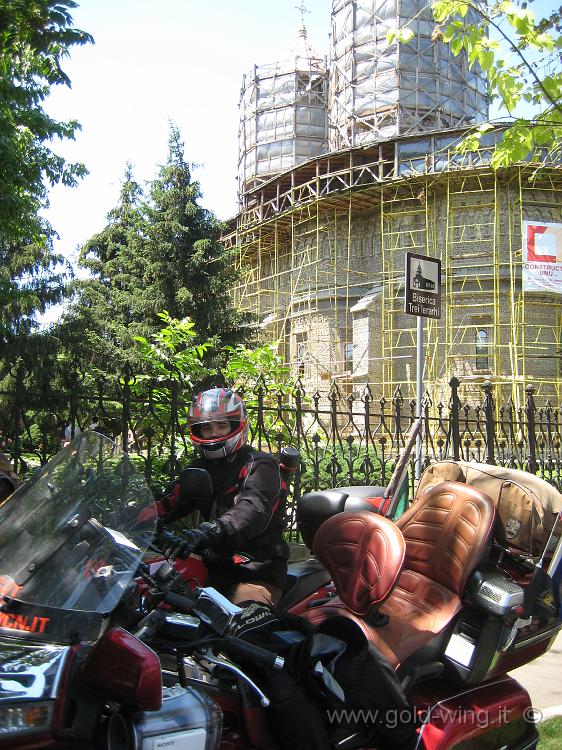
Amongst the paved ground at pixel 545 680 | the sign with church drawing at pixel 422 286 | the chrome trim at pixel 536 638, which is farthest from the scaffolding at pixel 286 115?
the chrome trim at pixel 536 638

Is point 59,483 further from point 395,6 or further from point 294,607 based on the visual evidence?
point 395,6

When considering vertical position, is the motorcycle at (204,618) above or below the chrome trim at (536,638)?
above

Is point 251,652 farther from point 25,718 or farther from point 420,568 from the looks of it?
point 420,568

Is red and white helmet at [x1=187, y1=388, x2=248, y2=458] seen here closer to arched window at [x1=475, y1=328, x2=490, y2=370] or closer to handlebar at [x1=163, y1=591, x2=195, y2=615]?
handlebar at [x1=163, y1=591, x2=195, y2=615]

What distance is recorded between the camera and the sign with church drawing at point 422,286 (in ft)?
21.1

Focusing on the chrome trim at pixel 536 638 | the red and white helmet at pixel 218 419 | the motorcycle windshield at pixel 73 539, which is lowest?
the chrome trim at pixel 536 638

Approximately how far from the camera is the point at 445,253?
1059 inches

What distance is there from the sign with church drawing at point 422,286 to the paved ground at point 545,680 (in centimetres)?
314

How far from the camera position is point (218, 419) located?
4.02m

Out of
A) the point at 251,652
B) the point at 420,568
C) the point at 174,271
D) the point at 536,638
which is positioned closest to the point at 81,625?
the point at 251,652

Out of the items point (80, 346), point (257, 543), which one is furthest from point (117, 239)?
point (257, 543)

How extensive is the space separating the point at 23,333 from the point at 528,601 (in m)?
15.0

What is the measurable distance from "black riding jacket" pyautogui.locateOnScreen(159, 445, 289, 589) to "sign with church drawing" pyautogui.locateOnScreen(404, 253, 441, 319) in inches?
120

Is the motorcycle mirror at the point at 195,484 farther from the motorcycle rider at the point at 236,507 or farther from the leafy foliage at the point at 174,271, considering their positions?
the leafy foliage at the point at 174,271
